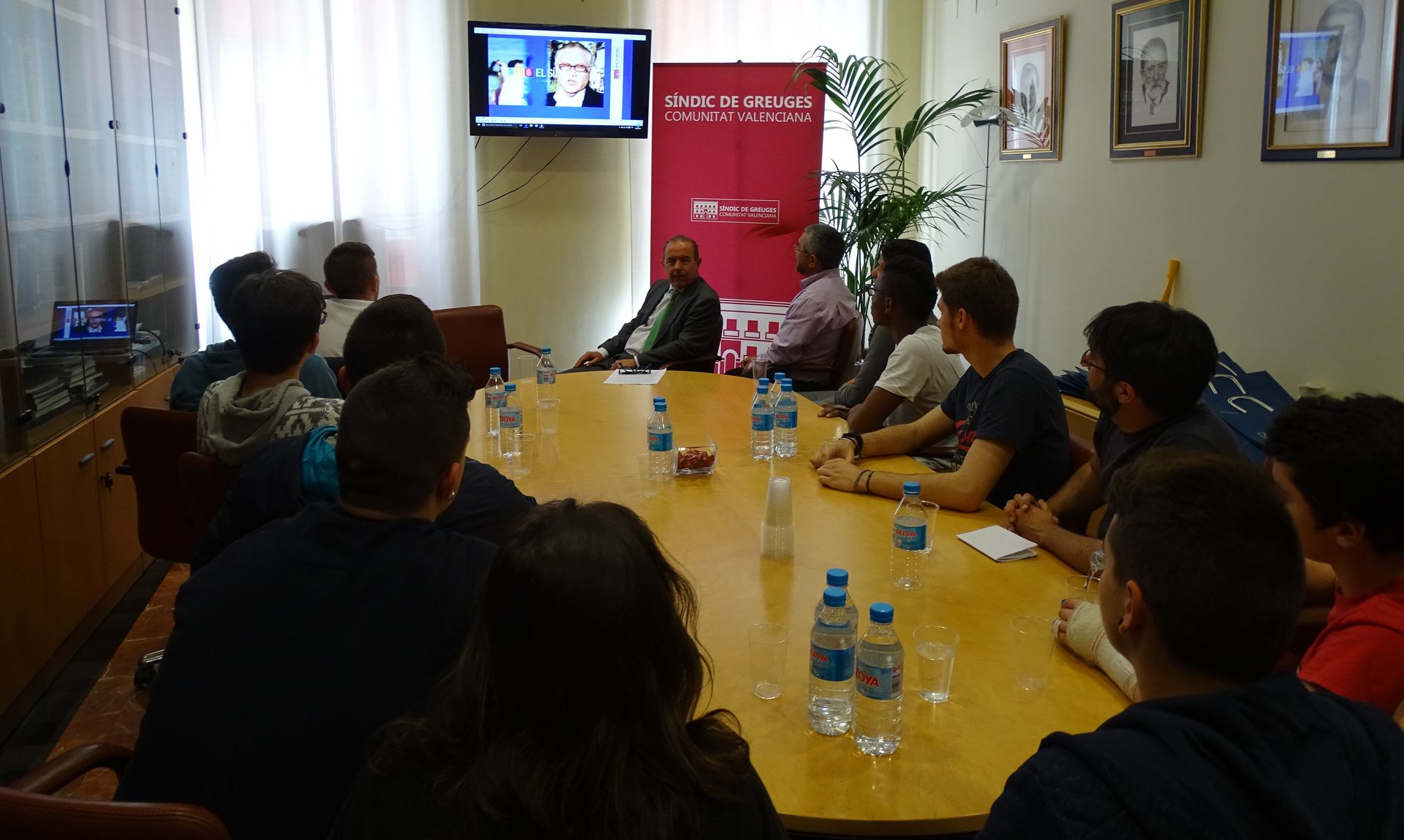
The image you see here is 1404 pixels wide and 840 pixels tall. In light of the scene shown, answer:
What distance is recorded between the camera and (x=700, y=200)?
6.21 metres

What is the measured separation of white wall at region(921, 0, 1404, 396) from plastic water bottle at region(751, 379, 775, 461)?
1963 mm

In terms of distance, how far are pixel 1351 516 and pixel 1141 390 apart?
29.7 inches

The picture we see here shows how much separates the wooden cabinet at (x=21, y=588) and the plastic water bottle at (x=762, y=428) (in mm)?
2161

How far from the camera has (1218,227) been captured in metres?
4.08

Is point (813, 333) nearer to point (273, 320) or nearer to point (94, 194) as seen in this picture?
point (273, 320)

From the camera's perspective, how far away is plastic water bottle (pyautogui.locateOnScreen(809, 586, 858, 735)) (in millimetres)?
1611

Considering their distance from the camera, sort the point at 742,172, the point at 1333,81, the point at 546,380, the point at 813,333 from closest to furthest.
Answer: the point at 1333,81
the point at 546,380
the point at 813,333
the point at 742,172

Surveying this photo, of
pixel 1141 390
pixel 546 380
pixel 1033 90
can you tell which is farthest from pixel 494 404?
pixel 1033 90

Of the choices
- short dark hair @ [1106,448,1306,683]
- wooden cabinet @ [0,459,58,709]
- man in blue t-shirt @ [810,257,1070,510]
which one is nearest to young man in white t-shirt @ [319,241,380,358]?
wooden cabinet @ [0,459,58,709]

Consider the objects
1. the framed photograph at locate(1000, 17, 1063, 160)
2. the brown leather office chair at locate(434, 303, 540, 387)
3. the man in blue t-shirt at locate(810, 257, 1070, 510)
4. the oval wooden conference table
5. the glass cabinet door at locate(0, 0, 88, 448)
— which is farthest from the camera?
the brown leather office chair at locate(434, 303, 540, 387)

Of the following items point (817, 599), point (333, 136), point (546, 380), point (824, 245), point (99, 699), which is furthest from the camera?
point (333, 136)

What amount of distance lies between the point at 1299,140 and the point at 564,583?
359cm

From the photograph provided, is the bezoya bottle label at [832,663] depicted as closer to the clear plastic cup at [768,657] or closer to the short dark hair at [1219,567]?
the clear plastic cup at [768,657]

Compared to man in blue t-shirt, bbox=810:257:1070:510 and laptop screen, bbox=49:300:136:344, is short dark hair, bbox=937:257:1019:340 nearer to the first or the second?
man in blue t-shirt, bbox=810:257:1070:510
